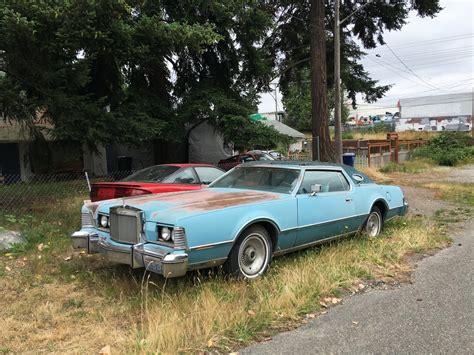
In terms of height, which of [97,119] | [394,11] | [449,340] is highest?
[394,11]

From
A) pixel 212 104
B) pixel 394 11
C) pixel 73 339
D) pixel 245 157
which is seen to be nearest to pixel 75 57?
pixel 212 104

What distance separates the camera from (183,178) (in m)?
8.79

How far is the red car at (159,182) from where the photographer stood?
7.95 m

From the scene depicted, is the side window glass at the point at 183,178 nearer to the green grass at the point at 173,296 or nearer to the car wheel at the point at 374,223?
the green grass at the point at 173,296

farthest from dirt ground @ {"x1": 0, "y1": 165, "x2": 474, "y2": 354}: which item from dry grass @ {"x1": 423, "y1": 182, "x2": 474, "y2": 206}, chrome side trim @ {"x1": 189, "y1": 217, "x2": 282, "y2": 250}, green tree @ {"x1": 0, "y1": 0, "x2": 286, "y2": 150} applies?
dry grass @ {"x1": 423, "y1": 182, "x2": 474, "y2": 206}

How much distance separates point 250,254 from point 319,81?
13245 mm

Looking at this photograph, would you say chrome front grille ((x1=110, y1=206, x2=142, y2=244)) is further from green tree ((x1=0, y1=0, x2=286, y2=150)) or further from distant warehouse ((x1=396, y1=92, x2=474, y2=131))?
distant warehouse ((x1=396, y1=92, x2=474, y2=131))

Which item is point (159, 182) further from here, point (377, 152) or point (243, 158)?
point (377, 152)

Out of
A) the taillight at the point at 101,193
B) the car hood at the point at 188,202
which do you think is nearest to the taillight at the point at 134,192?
the taillight at the point at 101,193

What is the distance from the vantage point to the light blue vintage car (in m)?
4.74

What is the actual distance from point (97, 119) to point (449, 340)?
9.20m

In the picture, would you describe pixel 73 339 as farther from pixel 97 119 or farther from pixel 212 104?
pixel 212 104

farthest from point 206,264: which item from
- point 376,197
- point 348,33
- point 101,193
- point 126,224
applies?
point 348,33

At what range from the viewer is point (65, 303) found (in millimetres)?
4898
